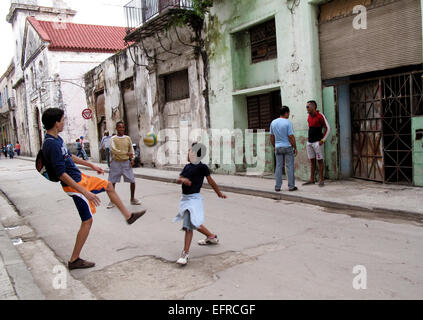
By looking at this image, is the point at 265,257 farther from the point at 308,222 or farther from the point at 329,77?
the point at 329,77

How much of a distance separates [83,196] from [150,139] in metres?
11.7

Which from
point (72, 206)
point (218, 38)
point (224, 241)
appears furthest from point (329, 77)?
point (72, 206)

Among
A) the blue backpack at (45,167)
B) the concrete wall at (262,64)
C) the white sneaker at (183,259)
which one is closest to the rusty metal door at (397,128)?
the concrete wall at (262,64)

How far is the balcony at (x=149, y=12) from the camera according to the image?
1263 centimetres

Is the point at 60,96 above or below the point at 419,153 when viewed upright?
above

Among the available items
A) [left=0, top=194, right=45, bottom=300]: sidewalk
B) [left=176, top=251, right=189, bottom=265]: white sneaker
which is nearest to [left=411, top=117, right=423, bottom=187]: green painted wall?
[left=176, top=251, right=189, bottom=265]: white sneaker

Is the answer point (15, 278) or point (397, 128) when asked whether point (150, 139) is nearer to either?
point (397, 128)

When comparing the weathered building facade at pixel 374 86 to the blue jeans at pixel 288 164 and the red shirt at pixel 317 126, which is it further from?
the blue jeans at pixel 288 164

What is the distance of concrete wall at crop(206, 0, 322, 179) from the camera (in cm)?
940

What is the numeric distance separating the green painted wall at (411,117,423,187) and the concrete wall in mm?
2405

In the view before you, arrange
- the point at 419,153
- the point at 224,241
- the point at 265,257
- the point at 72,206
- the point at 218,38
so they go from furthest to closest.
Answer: the point at 218,38 → the point at 72,206 → the point at 419,153 → the point at 224,241 → the point at 265,257

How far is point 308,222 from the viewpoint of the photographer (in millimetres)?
5945

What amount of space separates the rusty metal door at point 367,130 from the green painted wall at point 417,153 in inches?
31.5
